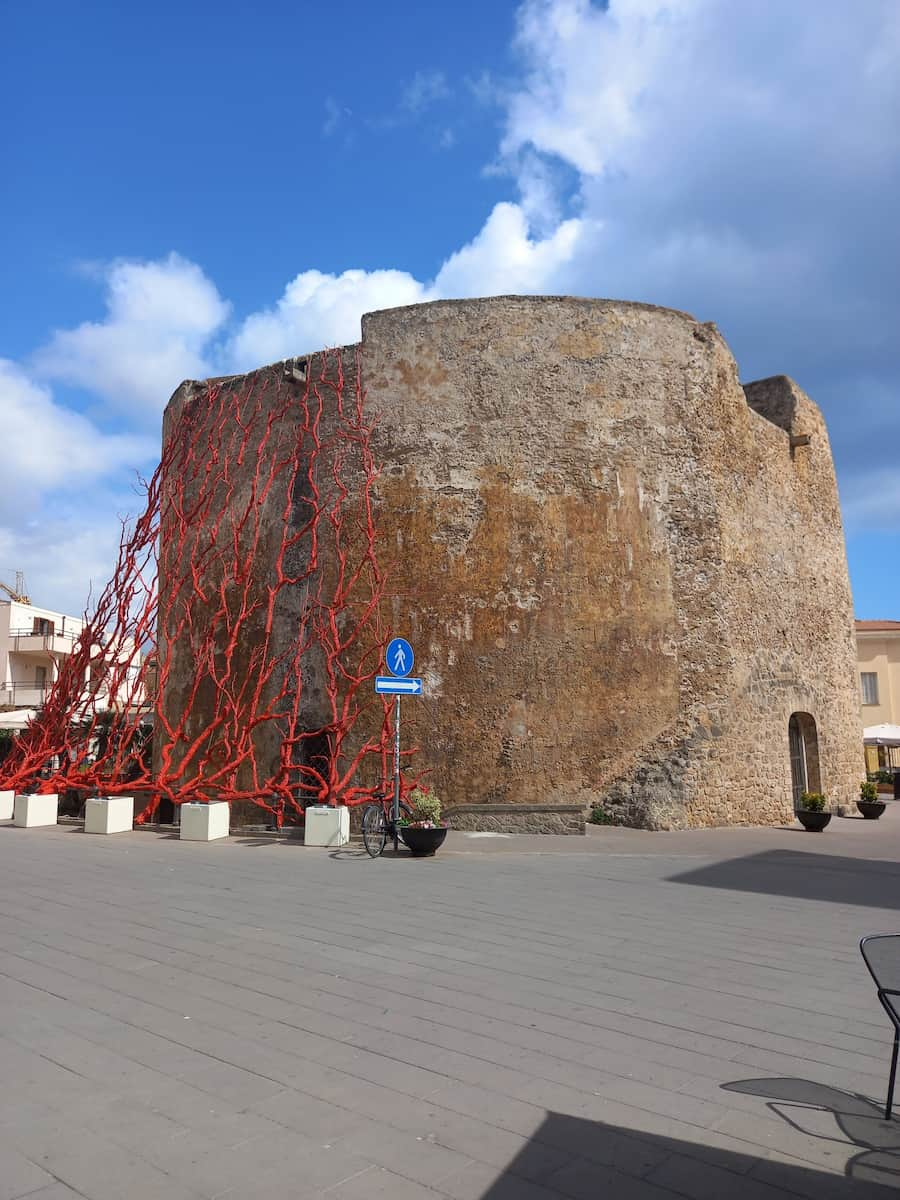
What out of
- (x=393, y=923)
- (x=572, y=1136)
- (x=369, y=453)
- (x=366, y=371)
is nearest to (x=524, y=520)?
Answer: (x=369, y=453)

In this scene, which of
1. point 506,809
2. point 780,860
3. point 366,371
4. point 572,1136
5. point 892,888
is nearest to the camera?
point 572,1136

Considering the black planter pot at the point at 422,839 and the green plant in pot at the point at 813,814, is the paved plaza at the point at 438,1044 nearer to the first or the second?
the black planter pot at the point at 422,839

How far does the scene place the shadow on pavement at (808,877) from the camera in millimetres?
7328

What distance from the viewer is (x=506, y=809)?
11.9 metres

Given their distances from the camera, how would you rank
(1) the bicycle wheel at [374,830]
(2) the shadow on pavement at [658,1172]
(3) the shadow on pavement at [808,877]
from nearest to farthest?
(2) the shadow on pavement at [658,1172]
(3) the shadow on pavement at [808,877]
(1) the bicycle wheel at [374,830]

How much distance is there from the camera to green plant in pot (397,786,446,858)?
931 cm

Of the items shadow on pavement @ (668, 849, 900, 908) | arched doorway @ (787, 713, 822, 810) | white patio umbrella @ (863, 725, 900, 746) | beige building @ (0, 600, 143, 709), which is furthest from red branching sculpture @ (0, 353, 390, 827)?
beige building @ (0, 600, 143, 709)

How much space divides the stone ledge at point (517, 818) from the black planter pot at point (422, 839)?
2626 millimetres

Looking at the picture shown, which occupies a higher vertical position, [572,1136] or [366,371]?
[366,371]

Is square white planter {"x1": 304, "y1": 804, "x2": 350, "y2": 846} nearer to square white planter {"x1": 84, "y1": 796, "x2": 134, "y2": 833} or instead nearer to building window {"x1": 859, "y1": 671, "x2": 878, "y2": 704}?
square white planter {"x1": 84, "y1": 796, "x2": 134, "y2": 833}

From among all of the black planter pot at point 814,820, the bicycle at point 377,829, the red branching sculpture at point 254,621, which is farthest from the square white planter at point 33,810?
the black planter pot at point 814,820

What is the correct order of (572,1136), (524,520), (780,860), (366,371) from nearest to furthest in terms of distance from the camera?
(572,1136), (780,860), (524,520), (366,371)

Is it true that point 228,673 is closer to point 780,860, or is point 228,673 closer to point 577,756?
point 577,756

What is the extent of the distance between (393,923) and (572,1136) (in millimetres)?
3204
